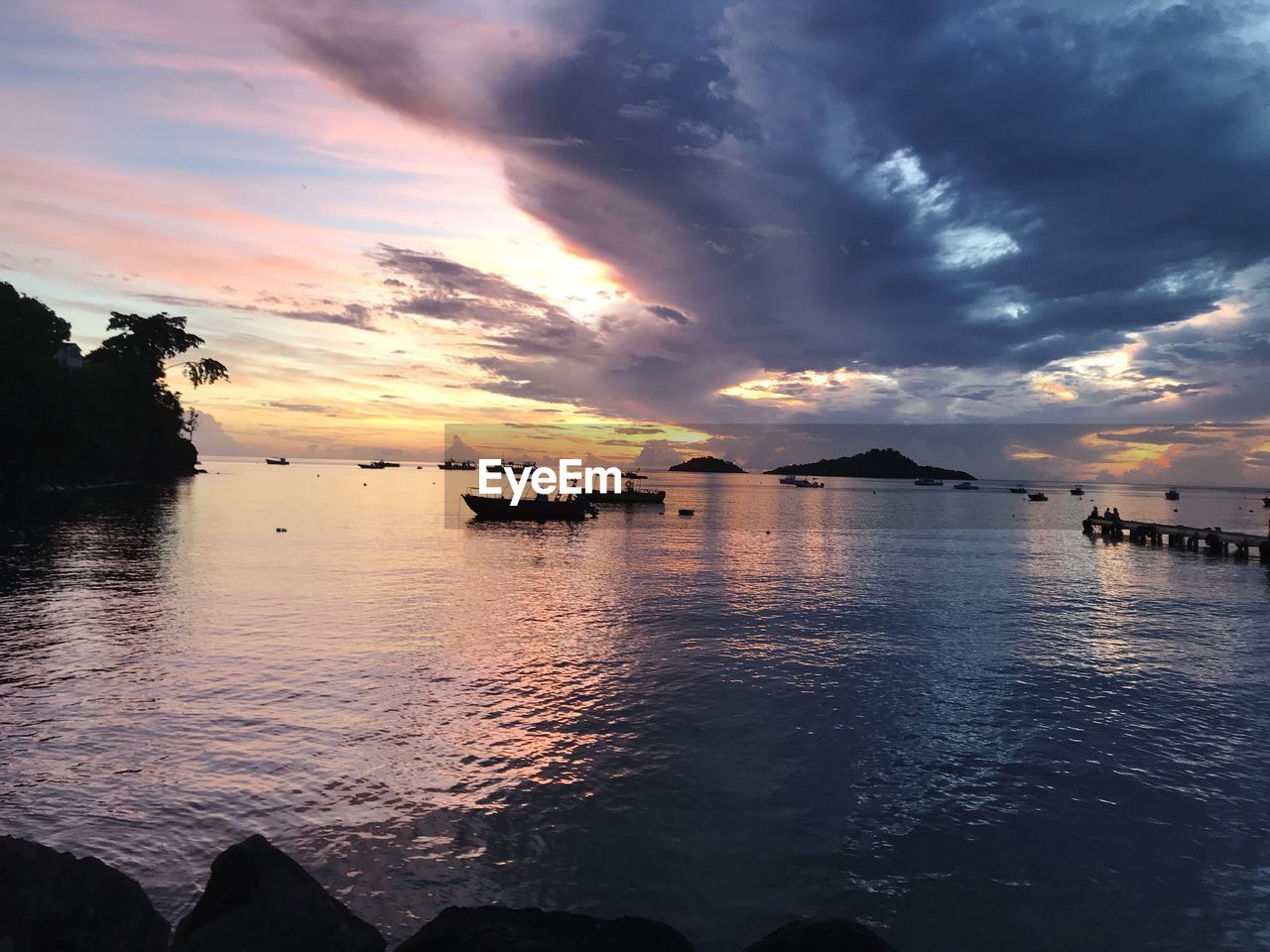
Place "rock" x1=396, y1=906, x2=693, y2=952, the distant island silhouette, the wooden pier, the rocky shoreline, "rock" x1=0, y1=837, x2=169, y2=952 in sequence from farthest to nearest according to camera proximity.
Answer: the distant island silhouette
the wooden pier
"rock" x1=0, y1=837, x2=169, y2=952
the rocky shoreline
"rock" x1=396, y1=906, x2=693, y2=952

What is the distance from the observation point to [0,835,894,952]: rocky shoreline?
6.68m

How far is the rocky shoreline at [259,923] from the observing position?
6680 mm

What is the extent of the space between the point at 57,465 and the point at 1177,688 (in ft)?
373

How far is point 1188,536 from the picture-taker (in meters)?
69.4

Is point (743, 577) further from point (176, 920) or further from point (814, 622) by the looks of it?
Result: point (176, 920)

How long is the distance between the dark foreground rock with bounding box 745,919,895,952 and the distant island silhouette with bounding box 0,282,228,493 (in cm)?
9199

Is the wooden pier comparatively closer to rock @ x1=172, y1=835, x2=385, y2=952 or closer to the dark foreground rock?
the dark foreground rock

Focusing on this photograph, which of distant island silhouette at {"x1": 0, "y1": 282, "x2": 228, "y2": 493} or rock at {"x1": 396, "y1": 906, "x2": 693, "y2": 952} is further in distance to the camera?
→ distant island silhouette at {"x1": 0, "y1": 282, "x2": 228, "y2": 493}

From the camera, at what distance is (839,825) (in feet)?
39.3

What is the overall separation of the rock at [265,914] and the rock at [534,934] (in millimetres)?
652

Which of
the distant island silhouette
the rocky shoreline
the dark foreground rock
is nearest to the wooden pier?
the dark foreground rock

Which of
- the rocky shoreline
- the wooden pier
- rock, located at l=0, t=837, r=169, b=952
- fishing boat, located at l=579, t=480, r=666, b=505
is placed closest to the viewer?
the rocky shoreline

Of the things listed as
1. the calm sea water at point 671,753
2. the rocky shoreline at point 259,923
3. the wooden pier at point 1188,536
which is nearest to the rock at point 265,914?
the rocky shoreline at point 259,923

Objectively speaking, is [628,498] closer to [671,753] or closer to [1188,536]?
[1188,536]
